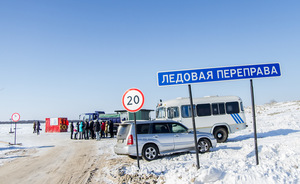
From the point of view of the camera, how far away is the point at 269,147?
9188mm

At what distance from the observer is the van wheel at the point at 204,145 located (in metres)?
10.5

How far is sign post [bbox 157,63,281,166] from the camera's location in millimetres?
6883

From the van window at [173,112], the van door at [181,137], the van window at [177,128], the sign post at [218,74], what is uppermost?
the sign post at [218,74]

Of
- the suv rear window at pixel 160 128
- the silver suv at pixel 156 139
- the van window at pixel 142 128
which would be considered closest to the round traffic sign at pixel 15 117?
the silver suv at pixel 156 139

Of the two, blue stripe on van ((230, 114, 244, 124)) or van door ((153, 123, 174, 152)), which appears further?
blue stripe on van ((230, 114, 244, 124))

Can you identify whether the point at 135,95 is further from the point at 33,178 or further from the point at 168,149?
the point at 33,178

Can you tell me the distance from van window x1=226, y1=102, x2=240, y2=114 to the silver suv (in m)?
5.84

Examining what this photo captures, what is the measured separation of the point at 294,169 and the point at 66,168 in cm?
770

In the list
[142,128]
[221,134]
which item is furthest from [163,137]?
[221,134]

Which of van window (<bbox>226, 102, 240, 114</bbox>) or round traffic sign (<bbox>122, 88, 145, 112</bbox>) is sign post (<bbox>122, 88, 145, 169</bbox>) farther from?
van window (<bbox>226, 102, 240, 114</bbox>)

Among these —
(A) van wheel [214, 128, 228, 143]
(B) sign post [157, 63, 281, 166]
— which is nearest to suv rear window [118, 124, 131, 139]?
(B) sign post [157, 63, 281, 166]

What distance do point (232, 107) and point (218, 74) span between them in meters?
9.75

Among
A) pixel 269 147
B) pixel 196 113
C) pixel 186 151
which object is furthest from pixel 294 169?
pixel 196 113

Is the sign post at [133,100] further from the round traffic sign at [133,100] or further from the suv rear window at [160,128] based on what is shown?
the suv rear window at [160,128]
